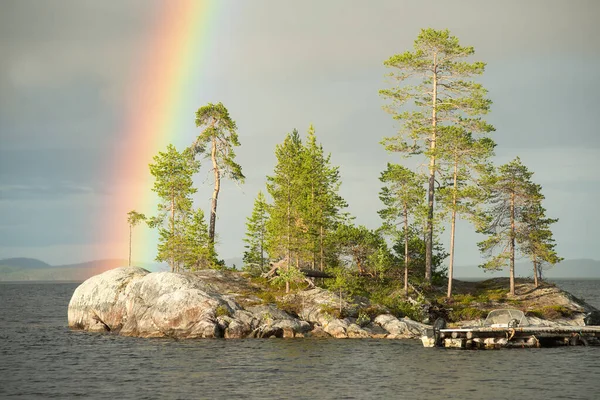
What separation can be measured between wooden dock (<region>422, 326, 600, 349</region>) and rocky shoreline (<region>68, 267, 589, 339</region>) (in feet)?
8.33

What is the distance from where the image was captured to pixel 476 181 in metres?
67.6

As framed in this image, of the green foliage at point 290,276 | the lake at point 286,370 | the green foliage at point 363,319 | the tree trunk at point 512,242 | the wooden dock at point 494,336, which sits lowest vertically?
the lake at point 286,370

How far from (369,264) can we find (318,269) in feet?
22.9

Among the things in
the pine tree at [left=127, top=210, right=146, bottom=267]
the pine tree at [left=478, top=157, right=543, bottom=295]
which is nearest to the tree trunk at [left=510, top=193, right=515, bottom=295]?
the pine tree at [left=478, top=157, right=543, bottom=295]

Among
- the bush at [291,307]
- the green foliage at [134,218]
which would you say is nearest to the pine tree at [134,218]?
the green foliage at [134,218]

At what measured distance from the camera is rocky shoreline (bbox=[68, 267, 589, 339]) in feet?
188

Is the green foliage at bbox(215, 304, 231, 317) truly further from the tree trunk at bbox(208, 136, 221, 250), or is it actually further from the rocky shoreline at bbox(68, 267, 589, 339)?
the tree trunk at bbox(208, 136, 221, 250)

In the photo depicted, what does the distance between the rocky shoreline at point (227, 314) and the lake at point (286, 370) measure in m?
1.61

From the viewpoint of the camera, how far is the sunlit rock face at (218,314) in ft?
188

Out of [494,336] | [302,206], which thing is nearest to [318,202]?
[302,206]

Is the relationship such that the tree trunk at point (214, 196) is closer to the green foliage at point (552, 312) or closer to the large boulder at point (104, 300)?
the large boulder at point (104, 300)

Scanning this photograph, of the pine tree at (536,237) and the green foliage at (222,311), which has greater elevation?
the pine tree at (536,237)

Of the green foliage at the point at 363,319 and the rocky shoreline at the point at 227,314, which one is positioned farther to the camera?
the green foliage at the point at 363,319

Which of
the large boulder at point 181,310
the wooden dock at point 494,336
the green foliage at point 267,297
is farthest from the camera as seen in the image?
the green foliage at point 267,297
